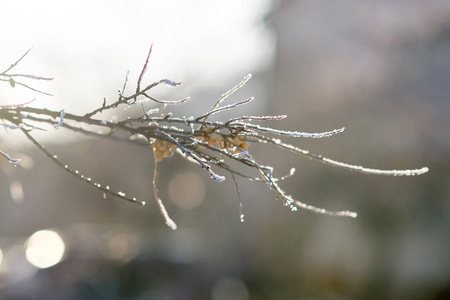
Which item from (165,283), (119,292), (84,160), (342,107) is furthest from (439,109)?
(84,160)

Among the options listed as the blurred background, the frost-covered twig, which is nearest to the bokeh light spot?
the blurred background

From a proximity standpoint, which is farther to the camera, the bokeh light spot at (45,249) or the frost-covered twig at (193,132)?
the bokeh light spot at (45,249)

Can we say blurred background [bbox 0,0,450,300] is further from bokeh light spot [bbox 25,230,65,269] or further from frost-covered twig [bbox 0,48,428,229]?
frost-covered twig [bbox 0,48,428,229]

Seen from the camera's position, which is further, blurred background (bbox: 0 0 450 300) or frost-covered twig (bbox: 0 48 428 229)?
blurred background (bbox: 0 0 450 300)

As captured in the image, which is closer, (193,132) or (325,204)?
(193,132)

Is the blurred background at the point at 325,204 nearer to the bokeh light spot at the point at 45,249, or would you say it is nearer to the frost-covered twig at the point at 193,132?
the bokeh light spot at the point at 45,249

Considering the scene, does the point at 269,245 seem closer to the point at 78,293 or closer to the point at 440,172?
the point at 440,172

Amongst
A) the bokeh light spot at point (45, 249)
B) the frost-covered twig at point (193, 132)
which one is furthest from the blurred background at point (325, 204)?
the frost-covered twig at point (193, 132)

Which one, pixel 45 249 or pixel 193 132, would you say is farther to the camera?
pixel 45 249

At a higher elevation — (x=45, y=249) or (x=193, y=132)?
(x=45, y=249)

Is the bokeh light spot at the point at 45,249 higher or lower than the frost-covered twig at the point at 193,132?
higher

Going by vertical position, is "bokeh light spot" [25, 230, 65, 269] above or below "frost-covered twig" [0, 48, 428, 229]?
above

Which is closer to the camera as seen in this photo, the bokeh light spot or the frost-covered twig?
the frost-covered twig
